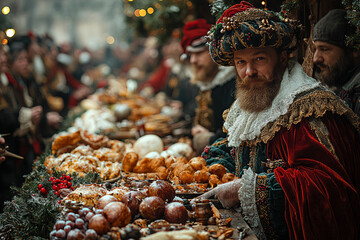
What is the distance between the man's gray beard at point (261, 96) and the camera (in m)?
2.54

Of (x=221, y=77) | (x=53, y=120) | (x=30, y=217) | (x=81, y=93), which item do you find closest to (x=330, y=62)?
(x=221, y=77)

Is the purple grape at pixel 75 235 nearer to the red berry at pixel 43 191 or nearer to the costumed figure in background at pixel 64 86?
the red berry at pixel 43 191

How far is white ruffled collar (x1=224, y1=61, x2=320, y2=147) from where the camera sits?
2350 mm

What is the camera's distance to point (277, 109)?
2.40m

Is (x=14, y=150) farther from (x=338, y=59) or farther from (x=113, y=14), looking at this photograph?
(x=113, y=14)

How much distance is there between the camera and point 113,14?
58.5 feet

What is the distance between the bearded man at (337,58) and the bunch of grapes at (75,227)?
92.9 inches

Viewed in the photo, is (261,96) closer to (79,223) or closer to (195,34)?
(79,223)

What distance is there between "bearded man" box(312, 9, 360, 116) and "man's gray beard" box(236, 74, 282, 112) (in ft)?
2.46

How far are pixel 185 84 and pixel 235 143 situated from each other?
435 cm

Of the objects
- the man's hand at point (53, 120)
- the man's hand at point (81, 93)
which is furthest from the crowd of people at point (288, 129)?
the man's hand at point (81, 93)

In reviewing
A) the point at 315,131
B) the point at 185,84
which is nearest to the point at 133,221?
the point at 315,131

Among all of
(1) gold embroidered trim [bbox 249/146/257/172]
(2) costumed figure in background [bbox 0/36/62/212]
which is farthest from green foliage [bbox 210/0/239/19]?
(2) costumed figure in background [bbox 0/36/62/212]

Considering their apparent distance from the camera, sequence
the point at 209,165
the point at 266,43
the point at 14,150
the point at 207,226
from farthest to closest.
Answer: the point at 14,150 → the point at 209,165 → the point at 266,43 → the point at 207,226
